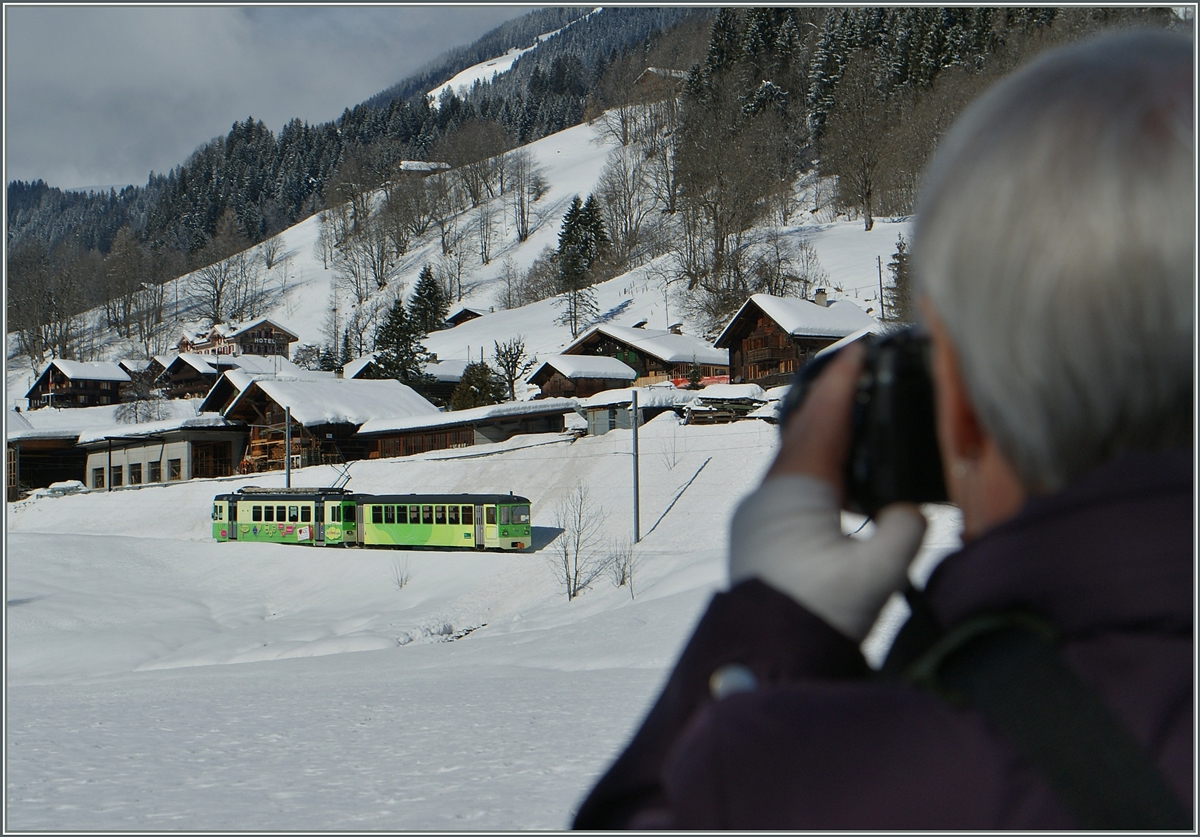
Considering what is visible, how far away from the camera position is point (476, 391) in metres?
53.6

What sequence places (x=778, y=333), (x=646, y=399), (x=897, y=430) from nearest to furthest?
(x=897, y=430)
(x=646, y=399)
(x=778, y=333)

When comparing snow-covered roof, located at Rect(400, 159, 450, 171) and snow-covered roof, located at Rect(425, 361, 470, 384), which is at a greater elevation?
snow-covered roof, located at Rect(400, 159, 450, 171)

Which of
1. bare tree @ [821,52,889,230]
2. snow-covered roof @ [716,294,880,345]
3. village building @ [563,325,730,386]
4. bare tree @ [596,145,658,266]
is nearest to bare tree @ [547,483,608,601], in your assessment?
snow-covered roof @ [716,294,880,345]

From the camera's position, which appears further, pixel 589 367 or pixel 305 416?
pixel 589 367

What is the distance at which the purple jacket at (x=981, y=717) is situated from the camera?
0.71m

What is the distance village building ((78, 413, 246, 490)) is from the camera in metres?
50.0

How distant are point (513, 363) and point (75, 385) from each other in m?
35.3

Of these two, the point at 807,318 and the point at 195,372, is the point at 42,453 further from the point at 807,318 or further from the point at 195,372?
the point at 807,318

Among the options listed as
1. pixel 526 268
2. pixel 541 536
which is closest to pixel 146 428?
pixel 541 536

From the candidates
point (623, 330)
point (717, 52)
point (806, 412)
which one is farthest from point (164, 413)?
point (806, 412)

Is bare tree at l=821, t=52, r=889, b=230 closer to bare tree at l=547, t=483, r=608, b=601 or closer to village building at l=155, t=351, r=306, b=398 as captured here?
village building at l=155, t=351, r=306, b=398

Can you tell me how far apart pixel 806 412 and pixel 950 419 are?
0.43ft

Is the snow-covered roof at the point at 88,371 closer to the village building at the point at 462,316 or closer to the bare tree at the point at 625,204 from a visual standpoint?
the village building at the point at 462,316

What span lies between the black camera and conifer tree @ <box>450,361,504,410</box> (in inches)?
2057
